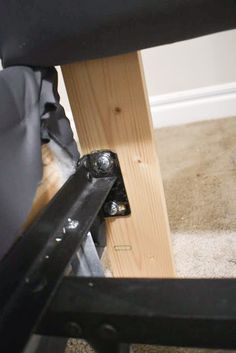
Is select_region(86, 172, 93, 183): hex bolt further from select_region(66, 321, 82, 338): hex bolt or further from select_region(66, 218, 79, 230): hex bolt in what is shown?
select_region(66, 321, 82, 338): hex bolt

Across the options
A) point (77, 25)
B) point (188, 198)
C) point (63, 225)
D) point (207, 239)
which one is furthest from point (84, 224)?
point (188, 198)

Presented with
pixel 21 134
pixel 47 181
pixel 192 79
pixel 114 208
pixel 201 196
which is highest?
pixel 21 134

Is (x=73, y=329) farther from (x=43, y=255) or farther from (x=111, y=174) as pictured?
(x=111, y=174)

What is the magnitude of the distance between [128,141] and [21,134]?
7.9 inches

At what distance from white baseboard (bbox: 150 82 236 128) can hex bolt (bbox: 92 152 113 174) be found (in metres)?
1.06

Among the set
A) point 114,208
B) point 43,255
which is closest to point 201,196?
point 114,208

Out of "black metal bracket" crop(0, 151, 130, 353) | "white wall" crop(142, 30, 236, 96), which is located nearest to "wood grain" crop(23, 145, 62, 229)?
"black metal bracket" crop(0, 151, 130, 353)

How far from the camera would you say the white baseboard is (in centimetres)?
152

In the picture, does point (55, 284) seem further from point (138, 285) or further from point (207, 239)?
point (207, 239)

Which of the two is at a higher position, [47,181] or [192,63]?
[47,181]

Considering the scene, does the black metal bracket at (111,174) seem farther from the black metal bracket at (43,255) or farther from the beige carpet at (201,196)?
the beige carpet at (201,196)

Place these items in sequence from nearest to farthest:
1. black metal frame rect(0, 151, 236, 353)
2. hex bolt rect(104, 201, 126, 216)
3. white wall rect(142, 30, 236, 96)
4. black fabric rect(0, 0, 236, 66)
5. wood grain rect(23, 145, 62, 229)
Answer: black metal frame rect(0, 151, 236, 353), black fabric rect(0, 0, 236, 66), wood grain rect(23, 145, 62, 229), hex bolt rect(104, 201, 126, 216), white wall rect(142, 30, 236, 96)

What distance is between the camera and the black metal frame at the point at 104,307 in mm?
295

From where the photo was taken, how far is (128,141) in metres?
0.58
